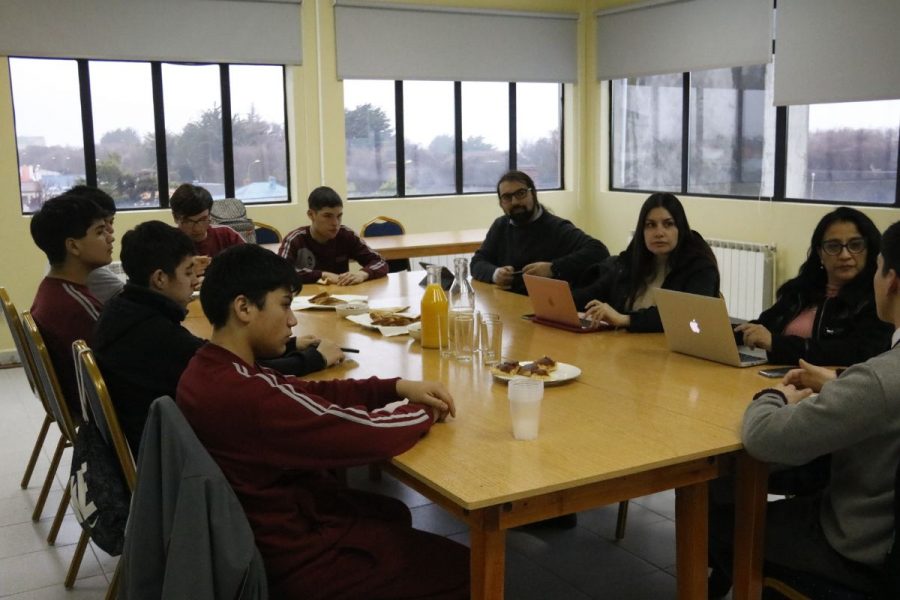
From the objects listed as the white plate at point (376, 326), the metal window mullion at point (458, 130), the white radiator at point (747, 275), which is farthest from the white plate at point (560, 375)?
the metal window mullion at point (458, 130)

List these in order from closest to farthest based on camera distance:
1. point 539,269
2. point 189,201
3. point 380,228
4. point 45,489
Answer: point 45,489
point 539,269
point 189,201
point 380,228

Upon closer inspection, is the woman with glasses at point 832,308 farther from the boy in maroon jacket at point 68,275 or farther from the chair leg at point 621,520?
the boy in maroon jacket at point 68,275

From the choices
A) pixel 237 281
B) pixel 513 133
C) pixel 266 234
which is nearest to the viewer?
pixel 237 281

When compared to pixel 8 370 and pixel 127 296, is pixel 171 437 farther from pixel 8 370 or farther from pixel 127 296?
pixel 8 370

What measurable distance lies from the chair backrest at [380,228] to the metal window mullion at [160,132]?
1388 millimetres

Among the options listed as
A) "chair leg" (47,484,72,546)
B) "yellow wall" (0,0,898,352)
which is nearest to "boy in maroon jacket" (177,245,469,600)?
"chair leg" (47,484,72,546)

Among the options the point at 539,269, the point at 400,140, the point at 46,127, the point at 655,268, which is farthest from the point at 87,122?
the point at 655,268

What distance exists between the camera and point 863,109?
5.95 meters

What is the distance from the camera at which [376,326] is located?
10.5ft

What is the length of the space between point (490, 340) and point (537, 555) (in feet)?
2.55

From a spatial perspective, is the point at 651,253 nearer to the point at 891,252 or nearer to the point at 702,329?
the point at 702,329

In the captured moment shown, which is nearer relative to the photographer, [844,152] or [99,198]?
[99,198]

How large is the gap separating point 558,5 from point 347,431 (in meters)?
6.48

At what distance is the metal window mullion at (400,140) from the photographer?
7.28 m
